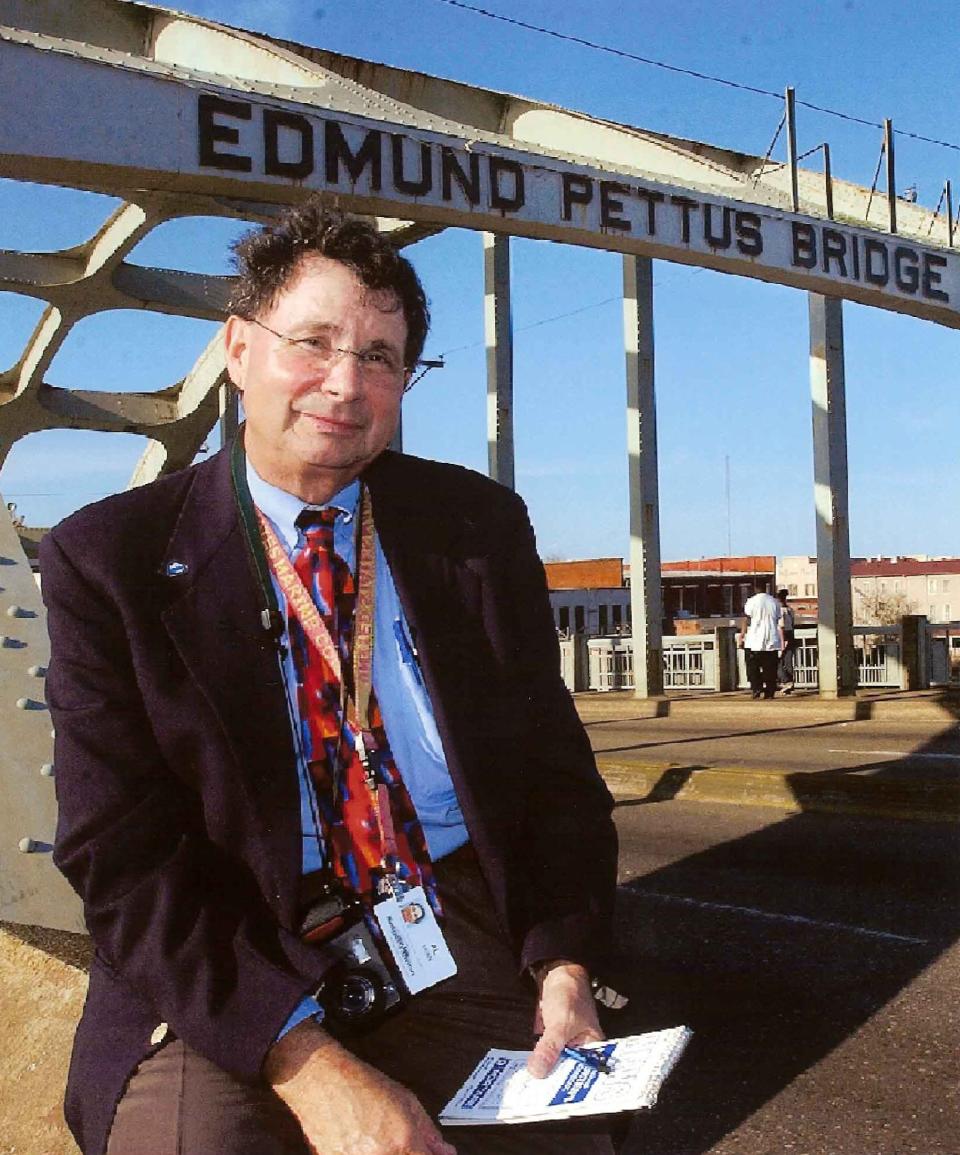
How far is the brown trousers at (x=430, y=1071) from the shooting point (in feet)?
6.31

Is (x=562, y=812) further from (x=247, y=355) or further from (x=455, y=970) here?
(x=247, y=355)

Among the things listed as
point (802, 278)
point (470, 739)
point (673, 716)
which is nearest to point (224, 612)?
point (470, 739)

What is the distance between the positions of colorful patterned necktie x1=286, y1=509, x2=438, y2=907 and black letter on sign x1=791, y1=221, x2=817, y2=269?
10201mm

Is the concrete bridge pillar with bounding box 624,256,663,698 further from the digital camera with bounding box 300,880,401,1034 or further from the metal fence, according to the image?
the digital camera with bounding box 300,880,401,1034

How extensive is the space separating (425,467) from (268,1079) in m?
1.29

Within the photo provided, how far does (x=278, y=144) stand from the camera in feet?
27.7

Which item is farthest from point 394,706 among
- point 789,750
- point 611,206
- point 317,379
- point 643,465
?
point 643,465

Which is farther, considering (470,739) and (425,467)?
(425,467)

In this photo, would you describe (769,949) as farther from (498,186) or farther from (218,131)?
(498,186)

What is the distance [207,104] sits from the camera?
8125 mm

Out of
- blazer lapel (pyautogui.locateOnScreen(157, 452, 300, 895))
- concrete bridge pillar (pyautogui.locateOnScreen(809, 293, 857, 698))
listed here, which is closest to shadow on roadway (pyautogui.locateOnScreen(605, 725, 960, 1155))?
blazer lapel (pyautogui.locateOnScreen(157, 452, 300, 895))

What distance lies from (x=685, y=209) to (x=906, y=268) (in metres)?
2.88

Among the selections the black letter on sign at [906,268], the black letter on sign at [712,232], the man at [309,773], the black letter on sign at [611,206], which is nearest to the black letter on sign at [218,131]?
the black letter on sign at [611,206]

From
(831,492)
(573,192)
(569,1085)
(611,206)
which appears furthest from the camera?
(831,492)
